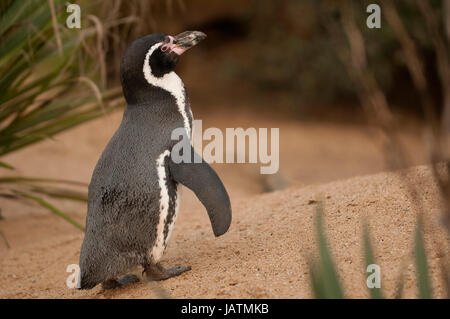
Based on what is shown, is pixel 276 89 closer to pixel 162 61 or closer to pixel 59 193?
pixel 59 193

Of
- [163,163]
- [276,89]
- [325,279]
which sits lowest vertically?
[325,279]

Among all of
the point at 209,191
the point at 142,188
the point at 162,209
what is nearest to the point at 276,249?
the point at 209,191

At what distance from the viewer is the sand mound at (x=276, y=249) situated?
85.6 inches

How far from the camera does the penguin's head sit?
253cm

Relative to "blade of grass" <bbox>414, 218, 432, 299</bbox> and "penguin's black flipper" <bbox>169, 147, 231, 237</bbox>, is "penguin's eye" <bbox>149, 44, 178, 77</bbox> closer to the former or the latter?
"penguin's black flipper" <bbox>169, 147, 231, 237</bbox>

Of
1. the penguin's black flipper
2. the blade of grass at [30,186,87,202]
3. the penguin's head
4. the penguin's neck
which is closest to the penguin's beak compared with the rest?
the penguin's head

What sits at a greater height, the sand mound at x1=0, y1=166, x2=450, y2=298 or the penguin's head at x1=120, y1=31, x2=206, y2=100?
the penguin's head at x1=120, y1=31, x2=206, y2=100

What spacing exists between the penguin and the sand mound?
16 cm

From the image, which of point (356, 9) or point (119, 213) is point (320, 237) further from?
point (356, 9)

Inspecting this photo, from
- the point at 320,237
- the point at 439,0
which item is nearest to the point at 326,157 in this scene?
the point at 439,0

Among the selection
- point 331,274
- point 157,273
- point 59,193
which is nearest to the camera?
point 331,274

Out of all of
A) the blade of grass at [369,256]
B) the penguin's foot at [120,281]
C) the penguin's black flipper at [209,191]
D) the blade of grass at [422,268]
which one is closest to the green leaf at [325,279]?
the blade of grass at [369,256]

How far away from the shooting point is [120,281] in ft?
8.47

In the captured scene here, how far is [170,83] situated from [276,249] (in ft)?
2.88
